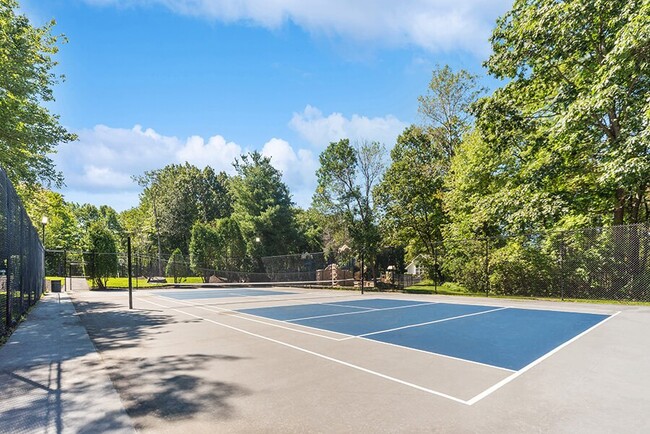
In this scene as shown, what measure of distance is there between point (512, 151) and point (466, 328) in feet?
46.6

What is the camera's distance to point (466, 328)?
820 centimetres

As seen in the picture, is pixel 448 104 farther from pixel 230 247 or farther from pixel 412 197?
pixel 230 247

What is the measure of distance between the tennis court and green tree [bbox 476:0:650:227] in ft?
27.6

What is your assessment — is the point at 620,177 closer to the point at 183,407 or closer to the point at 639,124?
the point at 639,124

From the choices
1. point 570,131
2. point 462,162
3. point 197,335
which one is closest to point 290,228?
point 462,162

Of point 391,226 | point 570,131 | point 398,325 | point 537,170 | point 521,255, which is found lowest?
point 398,325

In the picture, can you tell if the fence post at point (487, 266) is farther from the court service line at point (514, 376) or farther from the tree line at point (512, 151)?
the court service line at point (514, 376)

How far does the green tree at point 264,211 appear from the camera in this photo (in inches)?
1433

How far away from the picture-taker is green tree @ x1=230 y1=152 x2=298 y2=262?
36.4 m

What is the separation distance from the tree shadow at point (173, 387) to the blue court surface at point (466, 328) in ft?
11.2

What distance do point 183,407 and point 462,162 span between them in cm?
2344

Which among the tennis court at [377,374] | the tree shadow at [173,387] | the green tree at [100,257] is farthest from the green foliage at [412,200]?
the tree shadow at [173,387]

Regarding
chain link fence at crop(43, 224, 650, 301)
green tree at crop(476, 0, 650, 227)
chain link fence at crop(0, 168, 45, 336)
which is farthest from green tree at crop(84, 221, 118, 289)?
green tree at crop(476, 0, 650, 227)

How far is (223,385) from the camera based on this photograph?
4293 millimetres
